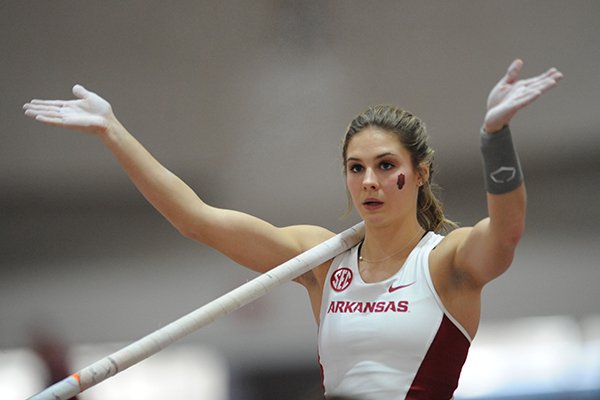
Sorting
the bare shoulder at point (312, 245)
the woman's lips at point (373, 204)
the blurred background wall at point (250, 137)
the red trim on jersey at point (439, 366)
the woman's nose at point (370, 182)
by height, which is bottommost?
the red trim on jersey at point (439, 366)

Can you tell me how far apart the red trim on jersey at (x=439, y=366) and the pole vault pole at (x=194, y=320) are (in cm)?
41

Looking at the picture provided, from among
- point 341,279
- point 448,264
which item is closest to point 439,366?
point 448,264

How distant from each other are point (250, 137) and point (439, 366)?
3.05 m

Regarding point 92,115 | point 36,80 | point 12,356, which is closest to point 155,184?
point 92,115

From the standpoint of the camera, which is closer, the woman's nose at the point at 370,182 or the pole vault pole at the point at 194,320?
the pole vault pole at the point at 194,320

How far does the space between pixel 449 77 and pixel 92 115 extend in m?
Answer: 2.93

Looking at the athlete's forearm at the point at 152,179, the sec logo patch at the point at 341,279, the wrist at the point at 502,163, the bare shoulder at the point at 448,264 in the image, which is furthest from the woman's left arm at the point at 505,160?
the athlete's forearm at the point at 152,179

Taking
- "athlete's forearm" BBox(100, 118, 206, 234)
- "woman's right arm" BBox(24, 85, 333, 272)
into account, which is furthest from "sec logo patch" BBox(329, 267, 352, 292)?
"athlete's forearm" BBox(100, 118, 206, 234)

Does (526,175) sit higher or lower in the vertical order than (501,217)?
higher

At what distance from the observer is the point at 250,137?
5.05m

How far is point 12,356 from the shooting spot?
183 inches

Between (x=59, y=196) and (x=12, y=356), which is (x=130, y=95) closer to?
(x=59, y=196)

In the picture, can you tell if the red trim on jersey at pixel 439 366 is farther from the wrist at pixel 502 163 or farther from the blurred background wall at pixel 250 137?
the blurred background wall at pixel 250 137

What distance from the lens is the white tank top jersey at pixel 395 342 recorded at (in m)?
2.16
